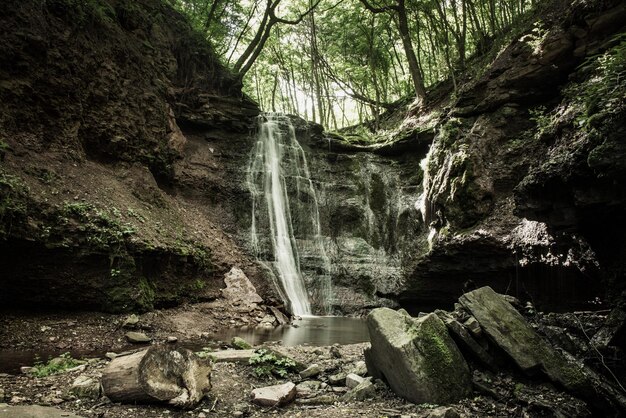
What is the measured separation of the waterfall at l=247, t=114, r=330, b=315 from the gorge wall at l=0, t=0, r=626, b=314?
33cm

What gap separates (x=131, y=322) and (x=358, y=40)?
20053 mm

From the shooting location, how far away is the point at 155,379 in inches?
156

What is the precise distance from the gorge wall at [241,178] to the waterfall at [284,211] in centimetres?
33

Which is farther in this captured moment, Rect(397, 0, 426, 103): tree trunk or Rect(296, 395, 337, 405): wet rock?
Rect(397, 0, 426, 103): tree trunk

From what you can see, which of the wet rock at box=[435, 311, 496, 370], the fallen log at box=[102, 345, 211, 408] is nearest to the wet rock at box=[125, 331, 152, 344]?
the fallen log at box=[102, 345, 211, 408]

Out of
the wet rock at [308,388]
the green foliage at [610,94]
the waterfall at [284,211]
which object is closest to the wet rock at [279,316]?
the waterfall at [284,211]

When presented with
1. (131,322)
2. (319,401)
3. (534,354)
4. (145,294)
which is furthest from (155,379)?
(145,294)

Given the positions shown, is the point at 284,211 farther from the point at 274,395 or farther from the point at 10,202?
the point at 274,395

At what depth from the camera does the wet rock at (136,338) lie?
751 cm

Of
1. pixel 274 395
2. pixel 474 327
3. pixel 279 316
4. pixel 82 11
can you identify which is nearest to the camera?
pixel 274 395

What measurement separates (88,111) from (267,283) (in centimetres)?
760

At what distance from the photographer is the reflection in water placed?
8726 mm

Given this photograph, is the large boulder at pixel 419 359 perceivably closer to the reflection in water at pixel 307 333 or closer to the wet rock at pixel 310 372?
the wet rock at pixel 310 372

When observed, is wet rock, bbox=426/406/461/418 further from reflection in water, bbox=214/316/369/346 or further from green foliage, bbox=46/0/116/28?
green foliage, bbox=46/0/116/28
